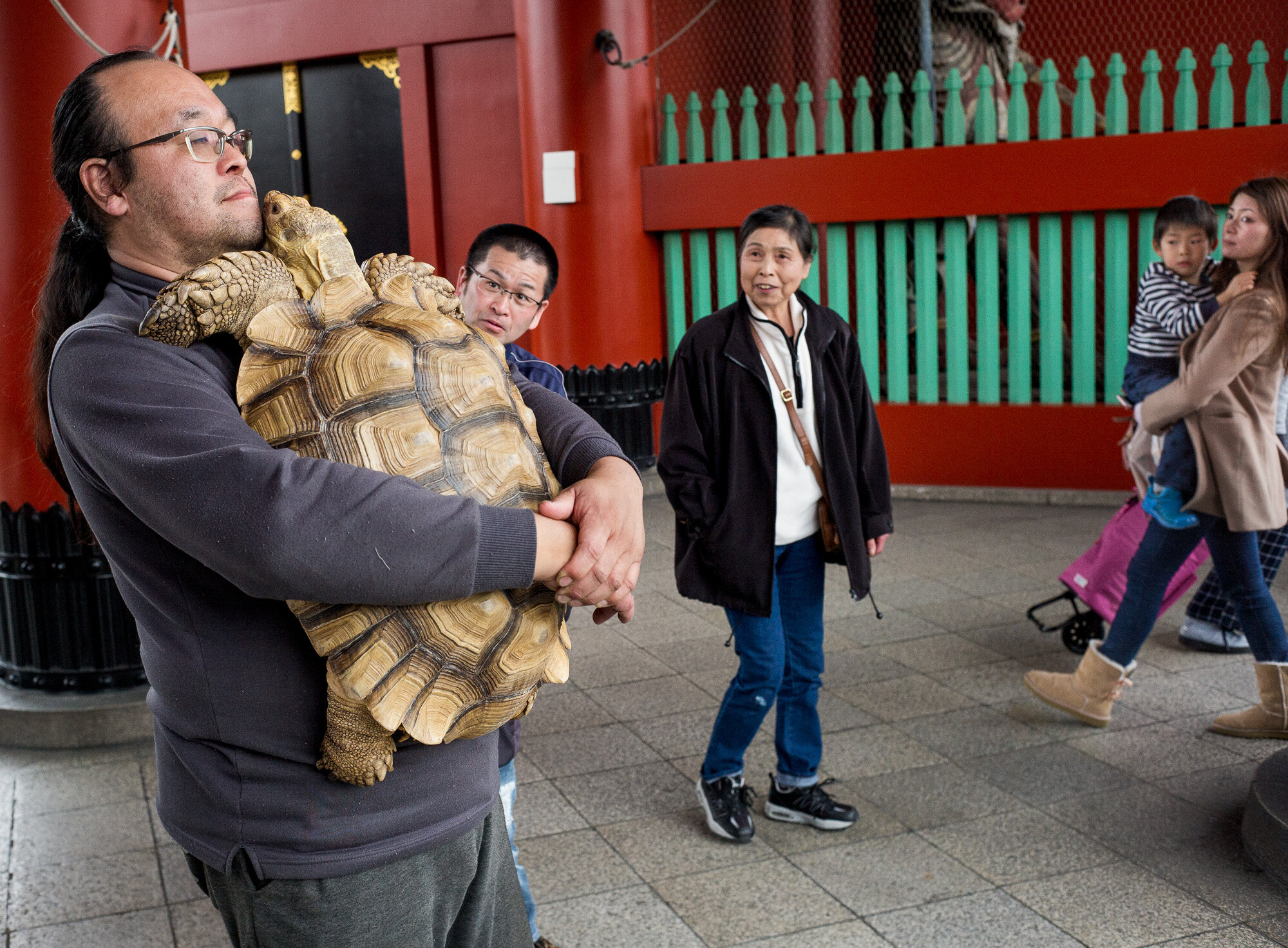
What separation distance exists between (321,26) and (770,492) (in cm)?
746

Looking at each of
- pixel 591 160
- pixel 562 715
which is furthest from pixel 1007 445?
pixel 562 715

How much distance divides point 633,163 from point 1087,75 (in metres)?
3.11

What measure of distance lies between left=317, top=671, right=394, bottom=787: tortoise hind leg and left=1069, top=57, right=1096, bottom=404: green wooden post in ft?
23.8

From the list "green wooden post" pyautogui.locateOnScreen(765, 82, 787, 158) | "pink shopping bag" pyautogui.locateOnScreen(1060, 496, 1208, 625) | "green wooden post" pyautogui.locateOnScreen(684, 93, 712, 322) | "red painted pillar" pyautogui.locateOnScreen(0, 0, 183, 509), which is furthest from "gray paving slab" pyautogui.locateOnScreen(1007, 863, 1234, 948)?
"green wooden post" pyautogui.locateOnScreen(765, 82, 787, 158)

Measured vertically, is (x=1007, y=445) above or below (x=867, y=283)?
below

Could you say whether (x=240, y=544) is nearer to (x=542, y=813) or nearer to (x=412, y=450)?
(x=412, y=450)

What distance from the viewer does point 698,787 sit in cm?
365

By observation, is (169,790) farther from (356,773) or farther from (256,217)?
(256,217)

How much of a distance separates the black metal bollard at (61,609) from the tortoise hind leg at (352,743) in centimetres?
336

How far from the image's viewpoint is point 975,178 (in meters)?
7.91

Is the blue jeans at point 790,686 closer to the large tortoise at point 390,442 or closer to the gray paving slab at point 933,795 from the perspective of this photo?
the gray paving slab at point 933,795

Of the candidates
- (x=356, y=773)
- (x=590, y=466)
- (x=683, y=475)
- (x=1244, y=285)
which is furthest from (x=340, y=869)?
(x=1244, y=285)

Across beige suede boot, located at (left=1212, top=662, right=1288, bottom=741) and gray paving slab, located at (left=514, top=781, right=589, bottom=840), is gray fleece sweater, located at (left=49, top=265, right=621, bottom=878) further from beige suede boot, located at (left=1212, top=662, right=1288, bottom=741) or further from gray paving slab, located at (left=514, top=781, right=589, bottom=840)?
beige suede boot, located at (left=1212, top=662, right=1288, bottom=741)

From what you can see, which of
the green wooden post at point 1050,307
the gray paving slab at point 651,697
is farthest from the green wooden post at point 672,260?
the gray paving slab at point 651,697
